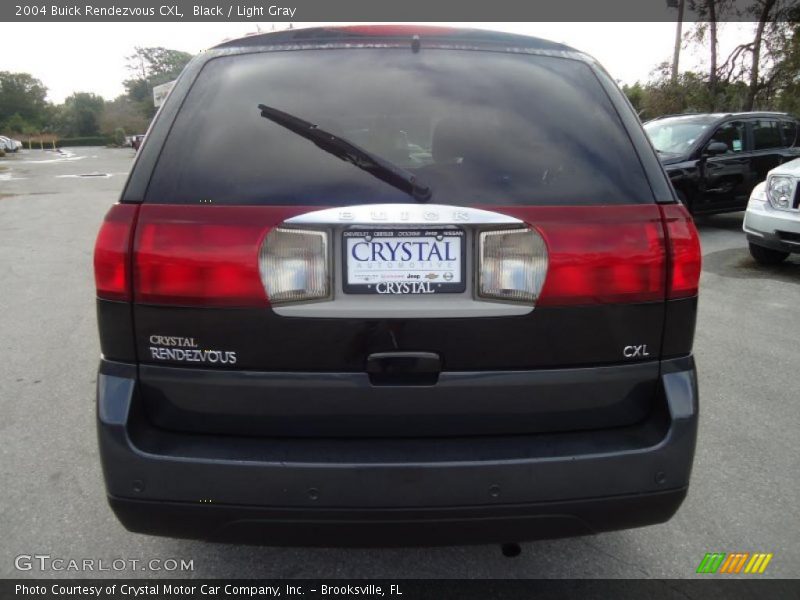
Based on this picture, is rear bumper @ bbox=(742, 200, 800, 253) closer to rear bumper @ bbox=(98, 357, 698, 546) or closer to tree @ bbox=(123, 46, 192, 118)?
rear bumper @ bbox=(98, 357, 698, 546)

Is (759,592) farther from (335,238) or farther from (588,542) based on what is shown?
(335,238)

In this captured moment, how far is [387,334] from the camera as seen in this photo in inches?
66.6

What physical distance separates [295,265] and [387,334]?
298 millimetres

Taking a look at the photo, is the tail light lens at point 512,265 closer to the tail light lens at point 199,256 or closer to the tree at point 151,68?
the tail light lens at point 199,256

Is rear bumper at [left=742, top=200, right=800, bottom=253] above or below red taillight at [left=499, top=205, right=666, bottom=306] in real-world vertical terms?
below

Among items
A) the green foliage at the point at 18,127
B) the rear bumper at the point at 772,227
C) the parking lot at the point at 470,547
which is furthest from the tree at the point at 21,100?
the rear bumper at the point at 772,227

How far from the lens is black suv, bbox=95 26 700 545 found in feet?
5.50

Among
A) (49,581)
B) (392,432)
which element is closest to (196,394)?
(392,432)

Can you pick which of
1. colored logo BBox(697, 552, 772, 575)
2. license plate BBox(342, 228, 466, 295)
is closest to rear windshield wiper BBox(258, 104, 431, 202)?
license plate BBox(342, 228, 466, 295)

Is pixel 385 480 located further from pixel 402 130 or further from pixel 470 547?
pixel 402 130

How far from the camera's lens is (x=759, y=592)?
2.19 metres

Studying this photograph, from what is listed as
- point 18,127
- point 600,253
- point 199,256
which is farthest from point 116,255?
point 18,127

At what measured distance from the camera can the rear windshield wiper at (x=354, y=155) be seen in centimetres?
167

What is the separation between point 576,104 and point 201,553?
2020 mm
